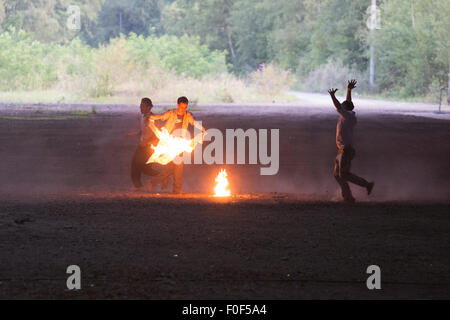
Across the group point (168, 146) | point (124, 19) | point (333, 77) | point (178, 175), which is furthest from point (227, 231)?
point (124, 19)

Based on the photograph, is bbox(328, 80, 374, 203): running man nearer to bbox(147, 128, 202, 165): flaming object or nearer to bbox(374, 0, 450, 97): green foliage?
bbox(147, 128, 202, 165): flaming object

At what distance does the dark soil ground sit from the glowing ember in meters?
0.61

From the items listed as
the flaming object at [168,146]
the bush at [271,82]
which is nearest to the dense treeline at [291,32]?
the bush at [271,82]

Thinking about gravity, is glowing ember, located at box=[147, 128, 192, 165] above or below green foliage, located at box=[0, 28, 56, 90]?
below

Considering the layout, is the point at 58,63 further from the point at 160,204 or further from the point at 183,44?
the point at 160,204

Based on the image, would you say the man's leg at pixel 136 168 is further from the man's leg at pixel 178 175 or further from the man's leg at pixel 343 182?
the man's leg at pixel 343 182

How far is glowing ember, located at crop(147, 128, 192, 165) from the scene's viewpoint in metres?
13.0

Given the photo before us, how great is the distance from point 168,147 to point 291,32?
246 feet

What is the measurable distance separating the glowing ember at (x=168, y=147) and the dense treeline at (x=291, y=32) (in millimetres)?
38834

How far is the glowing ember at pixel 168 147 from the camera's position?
13.0m

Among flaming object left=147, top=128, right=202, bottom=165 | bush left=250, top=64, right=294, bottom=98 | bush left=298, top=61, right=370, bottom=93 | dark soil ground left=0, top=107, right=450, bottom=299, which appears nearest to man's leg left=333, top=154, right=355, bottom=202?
dark soil ground left=0, top=107, right=450, bottom=299

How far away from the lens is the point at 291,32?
284 ft

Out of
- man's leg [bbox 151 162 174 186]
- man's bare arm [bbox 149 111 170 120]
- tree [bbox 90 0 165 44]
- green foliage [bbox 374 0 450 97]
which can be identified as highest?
tree [bbox 90 0 165 44]

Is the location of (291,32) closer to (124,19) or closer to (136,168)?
(124,19)
